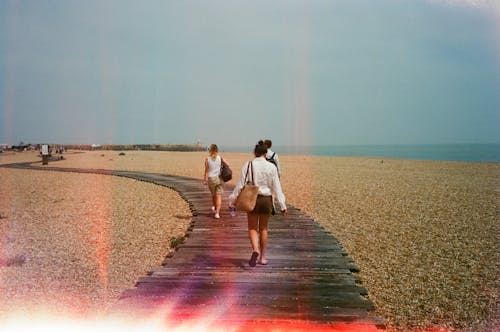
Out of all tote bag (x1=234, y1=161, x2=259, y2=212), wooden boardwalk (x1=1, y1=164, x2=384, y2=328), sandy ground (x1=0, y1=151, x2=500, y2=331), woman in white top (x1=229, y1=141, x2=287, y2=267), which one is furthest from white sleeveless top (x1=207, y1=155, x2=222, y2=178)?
tote bag (x1=234, y1=161, x2=259, y2=212)

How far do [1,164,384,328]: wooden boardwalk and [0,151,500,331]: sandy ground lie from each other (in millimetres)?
645

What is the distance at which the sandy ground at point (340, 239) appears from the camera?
5.98 metres

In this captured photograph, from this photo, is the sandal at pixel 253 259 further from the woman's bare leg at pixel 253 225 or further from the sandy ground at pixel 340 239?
the sandy ground at pixel 340 239

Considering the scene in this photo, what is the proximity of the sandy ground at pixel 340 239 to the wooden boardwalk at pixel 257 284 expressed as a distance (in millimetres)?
645

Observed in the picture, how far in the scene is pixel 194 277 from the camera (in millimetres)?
5969

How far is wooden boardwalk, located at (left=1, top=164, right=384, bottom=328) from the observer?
4699 mm

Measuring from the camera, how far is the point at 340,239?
9539mm

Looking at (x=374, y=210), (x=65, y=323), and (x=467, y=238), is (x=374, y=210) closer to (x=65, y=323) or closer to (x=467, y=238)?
(x=467, y=238)

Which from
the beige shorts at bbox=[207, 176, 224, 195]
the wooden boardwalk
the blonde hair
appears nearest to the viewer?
the wooden boardwalk

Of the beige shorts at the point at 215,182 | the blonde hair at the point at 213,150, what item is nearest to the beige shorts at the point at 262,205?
the blonde hair at the point at 213,150

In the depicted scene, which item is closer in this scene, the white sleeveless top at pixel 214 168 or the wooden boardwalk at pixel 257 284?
the wooden boardwalk at pixel 257 284

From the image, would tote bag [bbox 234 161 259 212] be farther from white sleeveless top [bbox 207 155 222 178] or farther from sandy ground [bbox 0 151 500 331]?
white sleeveless top [bbox 207 155 222 178]

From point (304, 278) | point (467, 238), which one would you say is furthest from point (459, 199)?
point (304, 278)

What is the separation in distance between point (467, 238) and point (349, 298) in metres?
6.23
